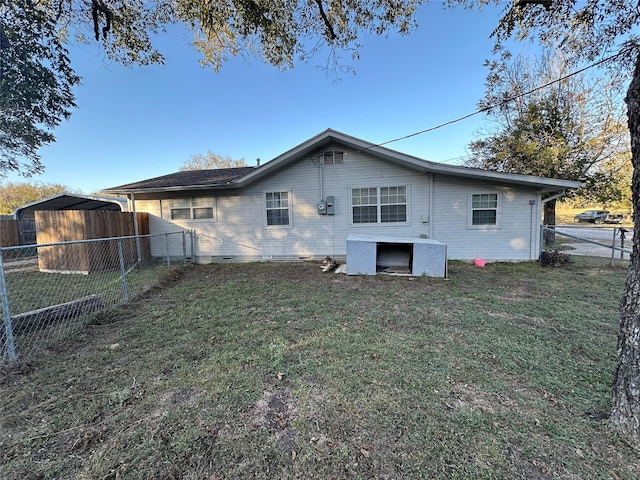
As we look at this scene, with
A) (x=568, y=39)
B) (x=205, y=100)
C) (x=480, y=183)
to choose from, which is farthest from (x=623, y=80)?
(x=205, y=100)

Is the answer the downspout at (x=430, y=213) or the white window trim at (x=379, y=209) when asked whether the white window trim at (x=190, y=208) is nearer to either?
the white window trim at (x=379, y=209)

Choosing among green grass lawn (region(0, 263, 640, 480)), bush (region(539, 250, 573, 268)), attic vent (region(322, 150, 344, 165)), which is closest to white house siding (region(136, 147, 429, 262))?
attic vent (region(322, 150, 344, 165))

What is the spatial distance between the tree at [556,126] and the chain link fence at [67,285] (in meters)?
14.7

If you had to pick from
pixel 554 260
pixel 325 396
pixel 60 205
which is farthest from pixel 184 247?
pixel 554 260

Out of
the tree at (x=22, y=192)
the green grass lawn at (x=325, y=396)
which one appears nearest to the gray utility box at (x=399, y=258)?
the green grass lawn at (x=325, y=396)

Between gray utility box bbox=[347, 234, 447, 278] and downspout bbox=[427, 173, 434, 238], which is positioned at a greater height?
downspout bbox=[427, 173, 434, 238]

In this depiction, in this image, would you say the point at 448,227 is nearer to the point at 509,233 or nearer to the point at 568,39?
the point at 509,233

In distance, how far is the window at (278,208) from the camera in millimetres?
9359

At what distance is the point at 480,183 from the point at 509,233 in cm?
180

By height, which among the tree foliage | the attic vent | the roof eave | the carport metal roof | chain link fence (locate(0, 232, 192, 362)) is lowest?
chain link fence (locate(0, 232, 192, 362))

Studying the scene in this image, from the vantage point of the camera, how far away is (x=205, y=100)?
1286 centimetres

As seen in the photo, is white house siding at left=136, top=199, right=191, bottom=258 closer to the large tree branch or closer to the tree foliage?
the large tree branch

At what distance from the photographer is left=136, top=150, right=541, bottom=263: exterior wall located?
325 inches

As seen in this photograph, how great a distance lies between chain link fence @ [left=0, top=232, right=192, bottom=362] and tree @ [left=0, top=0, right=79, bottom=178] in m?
5.58
